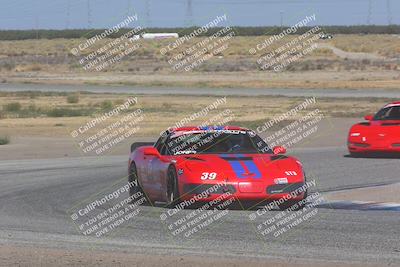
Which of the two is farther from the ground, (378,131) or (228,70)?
(378,131)

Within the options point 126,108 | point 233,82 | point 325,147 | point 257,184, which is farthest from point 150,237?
point 233,82

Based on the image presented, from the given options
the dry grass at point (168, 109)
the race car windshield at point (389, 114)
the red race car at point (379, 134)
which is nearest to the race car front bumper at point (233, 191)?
the red race car at point (379, 134)

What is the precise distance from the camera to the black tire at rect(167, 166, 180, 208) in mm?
13664

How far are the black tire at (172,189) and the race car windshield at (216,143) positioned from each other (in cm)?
69

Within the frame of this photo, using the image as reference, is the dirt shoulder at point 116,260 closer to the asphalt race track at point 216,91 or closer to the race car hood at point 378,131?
the race car hood at point 378,131

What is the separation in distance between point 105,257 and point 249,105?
36.0 meters

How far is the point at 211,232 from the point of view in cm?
1156

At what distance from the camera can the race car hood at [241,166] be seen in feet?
44.5

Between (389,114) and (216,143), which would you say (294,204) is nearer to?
(216,143)

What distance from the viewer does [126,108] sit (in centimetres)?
4344

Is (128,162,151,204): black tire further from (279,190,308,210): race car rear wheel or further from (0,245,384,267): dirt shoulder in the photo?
(0,245,384,267): dirt shoulder

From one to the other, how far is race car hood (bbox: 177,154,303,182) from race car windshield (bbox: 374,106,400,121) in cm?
958

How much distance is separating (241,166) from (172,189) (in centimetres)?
101

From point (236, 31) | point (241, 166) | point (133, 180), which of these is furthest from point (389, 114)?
point (236, 31)
